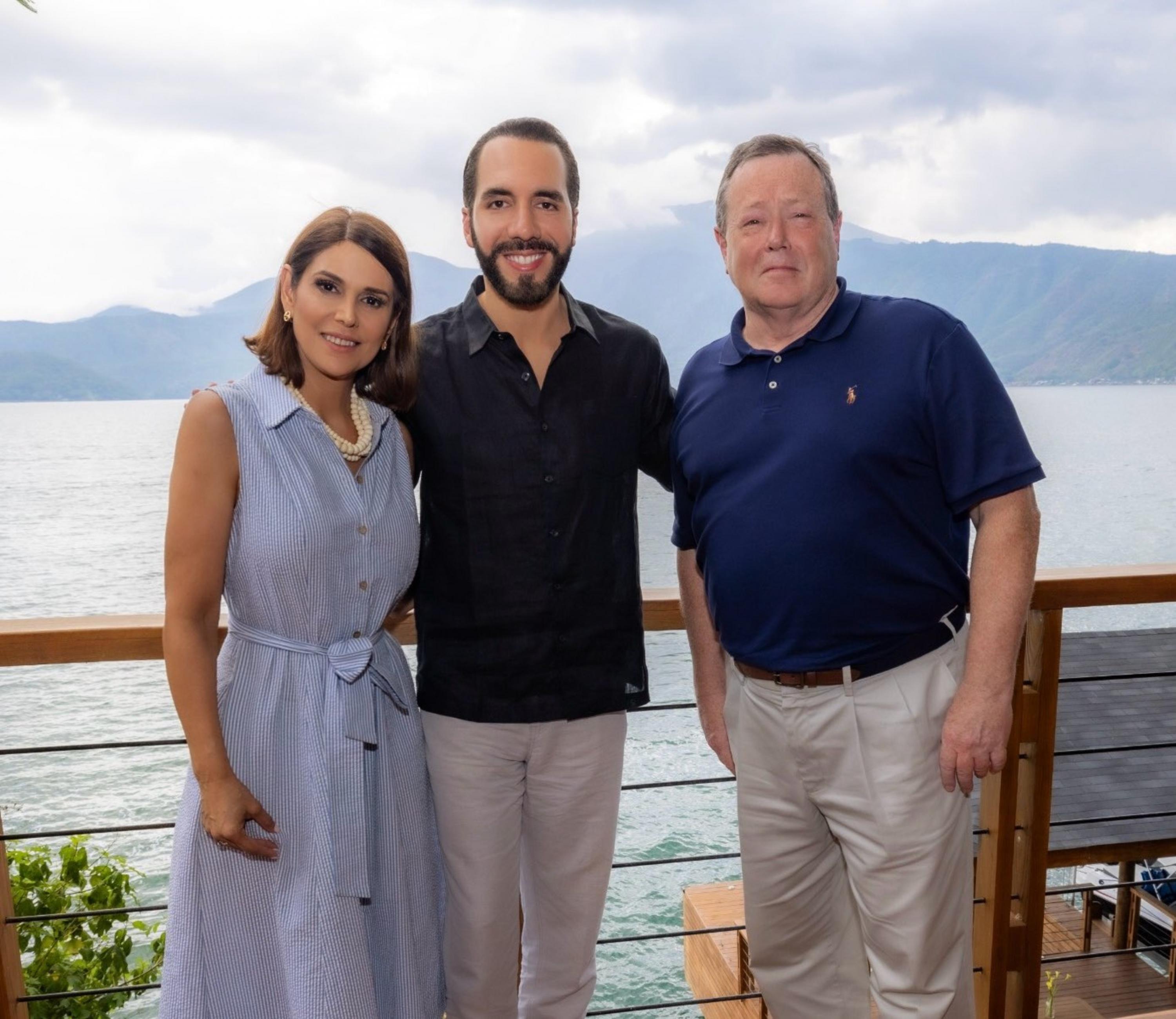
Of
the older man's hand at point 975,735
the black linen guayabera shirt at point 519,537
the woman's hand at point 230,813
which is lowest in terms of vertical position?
the woman's hand at point 230,813

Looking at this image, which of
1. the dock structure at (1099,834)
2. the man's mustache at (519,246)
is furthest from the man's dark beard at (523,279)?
the dock structure at (1099,834)

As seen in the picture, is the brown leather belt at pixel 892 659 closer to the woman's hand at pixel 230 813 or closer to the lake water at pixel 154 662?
the woman's hand at pixel 230 813

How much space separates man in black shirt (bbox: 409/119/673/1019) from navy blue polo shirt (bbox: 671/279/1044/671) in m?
0.24

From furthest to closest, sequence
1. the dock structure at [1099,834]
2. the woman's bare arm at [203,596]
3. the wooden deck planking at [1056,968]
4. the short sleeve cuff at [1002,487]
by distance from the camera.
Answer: the dock structure at [1099,834], the wooden deck planking at [1056,968], the short sleeve cuff at [1002,487], the woman's bare arm at [203,596]

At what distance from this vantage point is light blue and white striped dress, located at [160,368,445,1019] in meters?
1.53

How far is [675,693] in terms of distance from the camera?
40.3 meters

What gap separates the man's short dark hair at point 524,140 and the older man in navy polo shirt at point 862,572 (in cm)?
31

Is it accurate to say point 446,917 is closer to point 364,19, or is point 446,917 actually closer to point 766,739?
→ point 766,739

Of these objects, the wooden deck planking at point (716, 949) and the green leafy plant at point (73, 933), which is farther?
the wooden deck planking at point (716, 949)

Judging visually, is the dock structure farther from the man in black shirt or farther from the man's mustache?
the man's mustache

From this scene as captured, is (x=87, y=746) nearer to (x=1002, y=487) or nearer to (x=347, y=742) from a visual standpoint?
(x=347, y=742)

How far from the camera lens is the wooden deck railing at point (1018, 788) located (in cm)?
182

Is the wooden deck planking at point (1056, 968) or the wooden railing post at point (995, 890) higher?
the wooden railing post at point (995, 890)

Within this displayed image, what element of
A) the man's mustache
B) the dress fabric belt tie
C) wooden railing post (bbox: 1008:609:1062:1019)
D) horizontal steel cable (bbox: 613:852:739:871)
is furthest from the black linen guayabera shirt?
wooden railing post (bbox: 1008:609:1062:1019)
